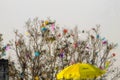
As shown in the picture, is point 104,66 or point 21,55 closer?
point 21,55

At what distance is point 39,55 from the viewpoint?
78.3 ft

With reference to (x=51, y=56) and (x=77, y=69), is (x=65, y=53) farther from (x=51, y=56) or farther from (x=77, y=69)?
(x=77, y=69)

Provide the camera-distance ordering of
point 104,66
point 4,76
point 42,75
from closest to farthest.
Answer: point 4,76 → point 42,75 → point 104,66

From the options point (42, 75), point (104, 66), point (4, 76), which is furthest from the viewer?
point (104, 66)

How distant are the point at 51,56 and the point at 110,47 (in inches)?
168

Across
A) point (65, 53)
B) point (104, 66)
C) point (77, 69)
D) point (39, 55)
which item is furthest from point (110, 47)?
point (77, 69)

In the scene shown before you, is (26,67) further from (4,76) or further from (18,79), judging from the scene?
(4,76)

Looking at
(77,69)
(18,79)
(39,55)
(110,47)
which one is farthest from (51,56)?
(77,69)

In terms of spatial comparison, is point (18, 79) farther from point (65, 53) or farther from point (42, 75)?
point (65, 53)

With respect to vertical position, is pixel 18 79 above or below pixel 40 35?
below

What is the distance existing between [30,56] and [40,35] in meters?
1.39

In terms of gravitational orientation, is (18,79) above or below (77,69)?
below

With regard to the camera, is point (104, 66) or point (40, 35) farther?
point (104, 66)

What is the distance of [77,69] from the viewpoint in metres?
15.9
